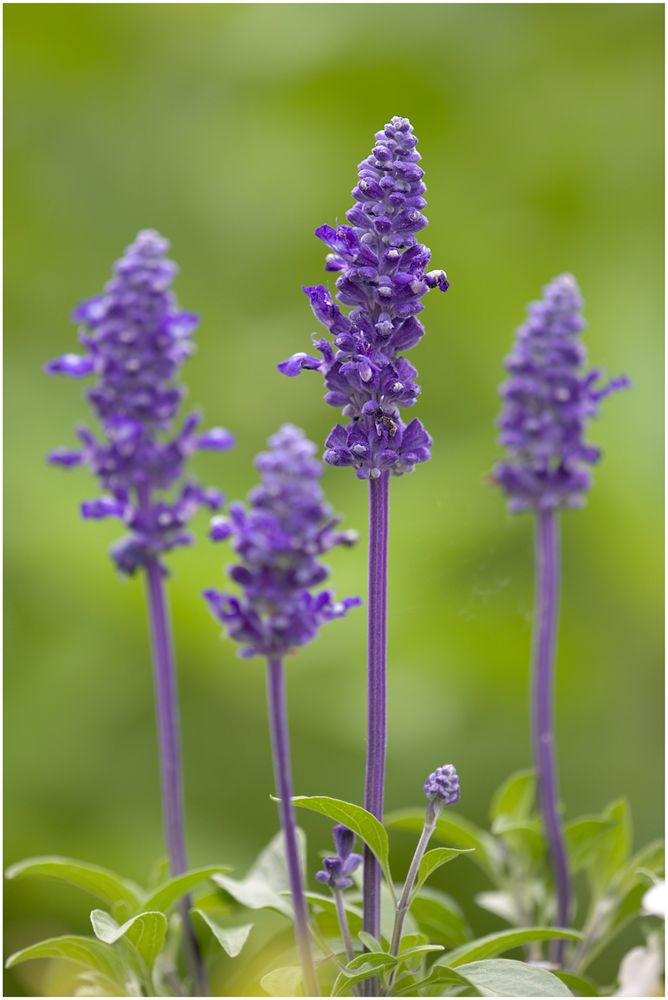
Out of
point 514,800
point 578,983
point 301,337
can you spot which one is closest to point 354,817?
point 578,983

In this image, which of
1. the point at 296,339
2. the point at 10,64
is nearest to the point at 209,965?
the point at 296,339

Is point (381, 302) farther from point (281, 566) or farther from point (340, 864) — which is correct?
point (340, 864)

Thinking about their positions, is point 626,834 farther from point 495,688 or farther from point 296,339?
point 296,339

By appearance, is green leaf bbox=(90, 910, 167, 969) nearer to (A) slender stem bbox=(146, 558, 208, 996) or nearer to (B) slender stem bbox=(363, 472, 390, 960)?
(A) slender stem bbox=(146, 558, 208, 996)

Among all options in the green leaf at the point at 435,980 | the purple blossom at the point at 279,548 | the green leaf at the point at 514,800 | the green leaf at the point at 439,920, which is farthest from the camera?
the green leaf at the point at 514,800

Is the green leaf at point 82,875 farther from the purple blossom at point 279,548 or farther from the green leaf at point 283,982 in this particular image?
the purple blossom at point 279,548

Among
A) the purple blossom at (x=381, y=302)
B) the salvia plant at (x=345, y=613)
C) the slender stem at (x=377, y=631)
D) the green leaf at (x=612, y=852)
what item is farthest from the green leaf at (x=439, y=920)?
the purple blossom at (x=381, y=302)
